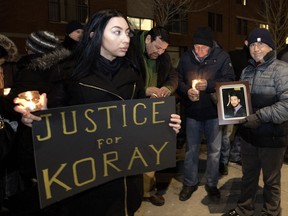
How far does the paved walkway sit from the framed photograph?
128cm

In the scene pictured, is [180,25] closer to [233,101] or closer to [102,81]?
[233,101]

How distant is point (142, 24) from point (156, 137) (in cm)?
2248

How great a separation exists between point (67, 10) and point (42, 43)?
17665 millimetres

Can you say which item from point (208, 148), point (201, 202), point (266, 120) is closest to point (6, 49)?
point (266, 120)

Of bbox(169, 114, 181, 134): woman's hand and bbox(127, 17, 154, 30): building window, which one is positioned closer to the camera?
bbox(169, 114, 181, 134): woman's hand

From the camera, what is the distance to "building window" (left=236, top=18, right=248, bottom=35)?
34.6 metres

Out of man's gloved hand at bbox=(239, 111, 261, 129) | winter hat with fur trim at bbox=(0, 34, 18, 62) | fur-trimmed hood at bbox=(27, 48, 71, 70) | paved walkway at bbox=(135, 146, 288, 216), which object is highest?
winter hat with fur trim at bbox=(0, 34, 18, 62)

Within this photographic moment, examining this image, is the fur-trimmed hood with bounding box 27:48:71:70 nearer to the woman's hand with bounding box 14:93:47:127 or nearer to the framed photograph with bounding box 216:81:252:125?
the woman's hand with bounding box 14:93:47:127

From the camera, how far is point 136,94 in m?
2.48

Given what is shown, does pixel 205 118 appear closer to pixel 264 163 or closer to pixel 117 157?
pixel 264 163

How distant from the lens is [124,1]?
2241cm

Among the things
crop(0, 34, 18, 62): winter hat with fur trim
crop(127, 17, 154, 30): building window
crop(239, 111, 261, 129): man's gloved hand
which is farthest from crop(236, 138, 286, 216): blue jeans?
crop(127, 17, 154, 30): building window

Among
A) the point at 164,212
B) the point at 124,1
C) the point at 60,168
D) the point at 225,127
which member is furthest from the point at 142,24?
the point at 60,168

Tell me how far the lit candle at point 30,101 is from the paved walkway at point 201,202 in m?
2.48
